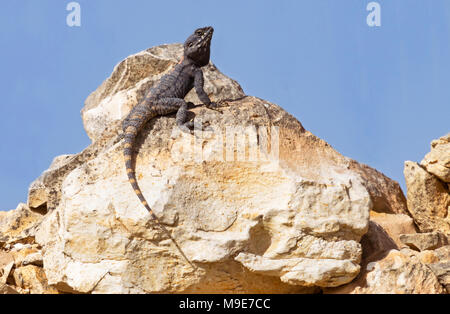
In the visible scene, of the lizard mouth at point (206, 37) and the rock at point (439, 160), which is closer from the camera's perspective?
the lizard mouth at point (206, 37)

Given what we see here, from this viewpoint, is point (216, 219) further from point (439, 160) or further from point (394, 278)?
point (439, 160)

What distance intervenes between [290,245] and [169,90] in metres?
2.97

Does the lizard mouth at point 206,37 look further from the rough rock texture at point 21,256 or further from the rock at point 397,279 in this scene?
the rock at point 397,279

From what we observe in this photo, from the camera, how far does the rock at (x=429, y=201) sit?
10.6 metres

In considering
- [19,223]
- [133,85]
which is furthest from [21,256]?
[133,85]

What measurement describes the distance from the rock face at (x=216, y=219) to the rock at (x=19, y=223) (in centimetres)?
308

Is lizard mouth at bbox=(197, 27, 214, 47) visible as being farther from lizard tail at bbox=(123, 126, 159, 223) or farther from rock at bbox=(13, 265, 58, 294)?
rock at bbox=(13, 265, 58, 294)

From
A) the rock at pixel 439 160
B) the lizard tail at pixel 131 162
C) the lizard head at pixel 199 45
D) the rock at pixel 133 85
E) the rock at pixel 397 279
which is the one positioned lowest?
the rock at pixel 397 279

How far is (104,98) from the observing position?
1236 centimetres

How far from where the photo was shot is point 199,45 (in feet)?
28.4

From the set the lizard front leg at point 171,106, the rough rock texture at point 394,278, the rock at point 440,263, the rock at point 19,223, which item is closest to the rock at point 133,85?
the rock at point 19,223

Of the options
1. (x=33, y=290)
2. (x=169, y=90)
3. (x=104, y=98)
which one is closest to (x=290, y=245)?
(x=169, y=90)

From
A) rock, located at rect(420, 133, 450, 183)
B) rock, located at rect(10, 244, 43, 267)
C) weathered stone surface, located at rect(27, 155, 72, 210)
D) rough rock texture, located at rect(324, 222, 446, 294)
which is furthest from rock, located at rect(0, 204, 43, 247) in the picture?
rock, located at rect(420, 133, 450, 183)

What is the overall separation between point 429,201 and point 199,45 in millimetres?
5539
